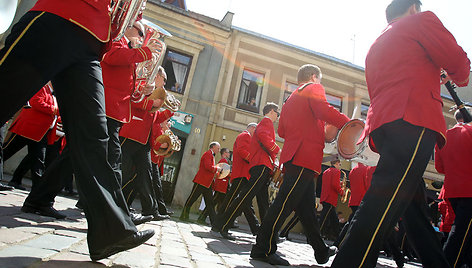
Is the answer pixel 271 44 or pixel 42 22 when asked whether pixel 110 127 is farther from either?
pixel 271 44

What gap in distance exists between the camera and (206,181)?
629 cm

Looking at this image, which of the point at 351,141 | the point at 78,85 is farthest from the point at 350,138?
the point at 78,85

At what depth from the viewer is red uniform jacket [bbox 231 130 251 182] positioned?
204 inches

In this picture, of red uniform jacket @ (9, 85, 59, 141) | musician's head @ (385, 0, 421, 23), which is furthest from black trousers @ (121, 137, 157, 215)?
musician's head @ (385, 0, 421, 23)

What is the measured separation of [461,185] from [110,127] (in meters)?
3.43

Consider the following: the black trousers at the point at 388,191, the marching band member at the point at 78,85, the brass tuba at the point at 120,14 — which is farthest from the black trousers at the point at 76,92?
the black trousers at the point at 388,191

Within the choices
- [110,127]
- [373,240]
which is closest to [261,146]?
[110,127]

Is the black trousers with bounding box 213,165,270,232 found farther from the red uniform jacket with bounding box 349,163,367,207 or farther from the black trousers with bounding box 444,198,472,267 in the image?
the red uniform jacket with bounding box 349,163,367,207

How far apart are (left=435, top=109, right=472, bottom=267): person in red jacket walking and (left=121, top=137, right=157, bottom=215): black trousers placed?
3.46 meters

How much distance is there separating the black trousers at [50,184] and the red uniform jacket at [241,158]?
9.43 ft

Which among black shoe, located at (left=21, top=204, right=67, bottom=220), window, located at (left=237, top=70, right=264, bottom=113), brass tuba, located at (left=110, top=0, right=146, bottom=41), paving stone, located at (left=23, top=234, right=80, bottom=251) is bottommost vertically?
paving stone, located at (left=23, top=234, right=80, bottom=251)

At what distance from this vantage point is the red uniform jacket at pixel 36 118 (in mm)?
4578

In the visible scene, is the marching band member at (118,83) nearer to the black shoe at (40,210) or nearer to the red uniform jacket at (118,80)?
the red uniform jacket at (118,80)

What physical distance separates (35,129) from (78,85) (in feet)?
12.5
